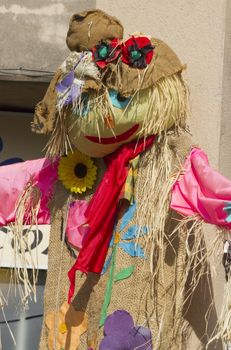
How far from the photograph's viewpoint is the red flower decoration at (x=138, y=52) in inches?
119

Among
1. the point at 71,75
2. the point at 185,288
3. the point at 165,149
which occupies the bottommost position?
the point at 185,288

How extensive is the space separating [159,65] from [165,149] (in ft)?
0.80

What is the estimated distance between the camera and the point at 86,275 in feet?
10.4

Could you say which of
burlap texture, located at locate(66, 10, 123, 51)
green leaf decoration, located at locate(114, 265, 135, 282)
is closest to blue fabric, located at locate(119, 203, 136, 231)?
green leaf decoration, located at locate(114, 265, 135, 282)

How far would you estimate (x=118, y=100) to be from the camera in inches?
120

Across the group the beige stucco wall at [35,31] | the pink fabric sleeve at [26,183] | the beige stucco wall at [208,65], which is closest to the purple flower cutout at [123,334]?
the beige stucco wall at [208,65]

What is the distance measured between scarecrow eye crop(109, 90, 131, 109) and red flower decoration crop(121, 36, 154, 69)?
94 mm

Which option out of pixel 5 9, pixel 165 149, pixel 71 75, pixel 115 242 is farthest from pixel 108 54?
pixel 5 9

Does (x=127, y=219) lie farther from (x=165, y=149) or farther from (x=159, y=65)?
(x=159, y=65)

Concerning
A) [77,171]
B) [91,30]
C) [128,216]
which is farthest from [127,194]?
[91,30]

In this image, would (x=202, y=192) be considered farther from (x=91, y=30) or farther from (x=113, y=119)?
(x=91, y=30)

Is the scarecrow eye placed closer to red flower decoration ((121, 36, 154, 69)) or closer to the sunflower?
red flower decoration ((121, 36, 154, 69))

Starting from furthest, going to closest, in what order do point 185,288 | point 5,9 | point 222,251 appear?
point 5,9, point 185,288, point 222,251

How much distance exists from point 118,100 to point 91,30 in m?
0.23
